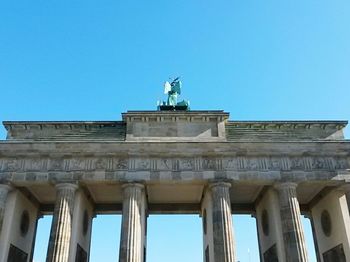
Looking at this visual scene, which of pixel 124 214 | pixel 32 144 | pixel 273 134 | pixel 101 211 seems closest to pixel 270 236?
pixel 273 134

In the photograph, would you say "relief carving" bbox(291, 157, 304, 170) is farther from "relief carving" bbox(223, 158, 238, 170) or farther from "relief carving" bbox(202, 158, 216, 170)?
"relief carving" bbox(202, 158, 216, 170)

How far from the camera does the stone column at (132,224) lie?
2055cm

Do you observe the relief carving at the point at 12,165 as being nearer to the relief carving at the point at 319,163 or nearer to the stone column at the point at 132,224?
the stone column at the point at 132,224

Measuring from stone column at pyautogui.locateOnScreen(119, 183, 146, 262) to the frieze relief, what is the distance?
4.99 ft

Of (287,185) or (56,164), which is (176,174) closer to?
(287,185)

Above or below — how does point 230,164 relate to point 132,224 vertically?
above

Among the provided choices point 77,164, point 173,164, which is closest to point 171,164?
point 173,164

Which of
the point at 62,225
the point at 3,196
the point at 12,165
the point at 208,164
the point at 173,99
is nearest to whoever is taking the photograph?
the point at 62,225

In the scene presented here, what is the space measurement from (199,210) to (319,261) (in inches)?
371

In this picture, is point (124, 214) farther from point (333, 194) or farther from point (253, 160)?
point (333, 194)

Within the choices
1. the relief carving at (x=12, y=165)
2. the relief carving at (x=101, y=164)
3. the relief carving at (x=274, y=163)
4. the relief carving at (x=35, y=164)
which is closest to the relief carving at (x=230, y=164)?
the relief carving at (x=274, y=163)

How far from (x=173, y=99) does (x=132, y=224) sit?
11.4 metres

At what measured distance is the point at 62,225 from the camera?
21188 mm

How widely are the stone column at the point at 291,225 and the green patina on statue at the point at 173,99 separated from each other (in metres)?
9.82
